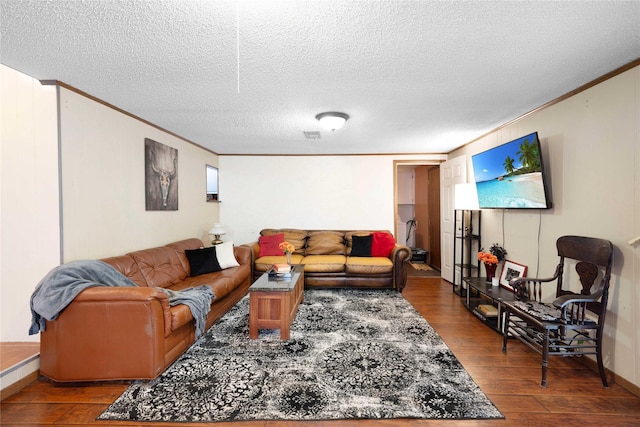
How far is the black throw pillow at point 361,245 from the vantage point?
4.82 meters

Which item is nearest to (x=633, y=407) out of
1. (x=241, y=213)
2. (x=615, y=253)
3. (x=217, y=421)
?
(x=615, y=253)

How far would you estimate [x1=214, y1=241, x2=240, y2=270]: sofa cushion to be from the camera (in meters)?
3.89

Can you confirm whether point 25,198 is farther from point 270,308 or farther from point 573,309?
point 573,309

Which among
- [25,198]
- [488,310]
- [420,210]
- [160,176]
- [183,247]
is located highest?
[160,176]

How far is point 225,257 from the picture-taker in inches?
156

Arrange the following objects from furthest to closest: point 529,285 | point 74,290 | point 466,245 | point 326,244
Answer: point 326,244
point 466,245
point 529,285
point 74,290

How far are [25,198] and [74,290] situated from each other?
1.02m

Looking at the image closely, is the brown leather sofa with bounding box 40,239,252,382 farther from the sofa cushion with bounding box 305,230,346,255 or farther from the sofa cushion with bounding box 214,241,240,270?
the sofa cushion with bounding box 305,230,346,255

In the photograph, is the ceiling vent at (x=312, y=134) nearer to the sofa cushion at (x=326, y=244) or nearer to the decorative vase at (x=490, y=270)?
the sofa cushion at (x=326, y=244)

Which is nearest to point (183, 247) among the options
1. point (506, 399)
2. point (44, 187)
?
point (44, 187)

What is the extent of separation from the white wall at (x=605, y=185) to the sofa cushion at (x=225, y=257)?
3.75m

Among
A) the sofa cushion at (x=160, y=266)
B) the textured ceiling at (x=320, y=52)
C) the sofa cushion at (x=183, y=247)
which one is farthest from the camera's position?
the sofa cushion at (x=183, y=247)

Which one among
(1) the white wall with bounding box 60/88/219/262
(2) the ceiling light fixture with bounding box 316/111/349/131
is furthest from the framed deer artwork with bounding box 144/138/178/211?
(2) the ceiling light fixture with bounding box 316/111/349/131

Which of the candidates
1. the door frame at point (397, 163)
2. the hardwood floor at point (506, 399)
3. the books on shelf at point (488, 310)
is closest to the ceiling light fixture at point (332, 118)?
the door frame at point (397, 163)
